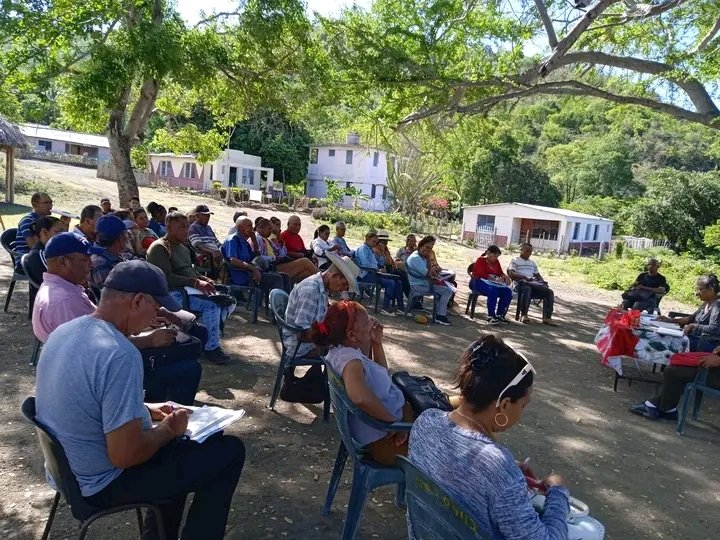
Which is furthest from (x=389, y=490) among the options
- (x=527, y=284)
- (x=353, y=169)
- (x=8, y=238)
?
(x=353, y=169)

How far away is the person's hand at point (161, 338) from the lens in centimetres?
384

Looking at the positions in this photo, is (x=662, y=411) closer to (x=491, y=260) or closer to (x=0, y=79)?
(x=491, y=260)

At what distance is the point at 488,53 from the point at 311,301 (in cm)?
901

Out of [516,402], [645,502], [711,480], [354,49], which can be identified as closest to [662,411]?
[711,480]

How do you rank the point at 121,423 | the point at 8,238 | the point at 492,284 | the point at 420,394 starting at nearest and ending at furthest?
the point at 121,423 < the point at 420,394 < the point at 8,238 < the point at 492,284

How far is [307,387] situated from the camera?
15.6 feet

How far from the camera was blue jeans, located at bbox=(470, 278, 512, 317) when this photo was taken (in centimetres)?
973

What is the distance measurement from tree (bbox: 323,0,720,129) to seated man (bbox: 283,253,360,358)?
6169 millimetres

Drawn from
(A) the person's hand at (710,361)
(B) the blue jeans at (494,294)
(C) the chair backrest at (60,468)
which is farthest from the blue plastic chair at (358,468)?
(B) the blue jeans at (494,294)

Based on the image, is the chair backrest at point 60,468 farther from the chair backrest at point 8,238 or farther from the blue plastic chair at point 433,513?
the chair backrest at point 8,238

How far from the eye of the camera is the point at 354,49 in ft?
36.1

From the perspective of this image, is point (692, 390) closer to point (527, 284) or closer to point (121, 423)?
point (527, 284)

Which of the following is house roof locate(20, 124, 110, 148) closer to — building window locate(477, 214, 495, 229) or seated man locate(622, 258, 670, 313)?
building window locate(477, 214, 495, 229)

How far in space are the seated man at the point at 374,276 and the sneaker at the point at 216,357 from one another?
12.7ft
